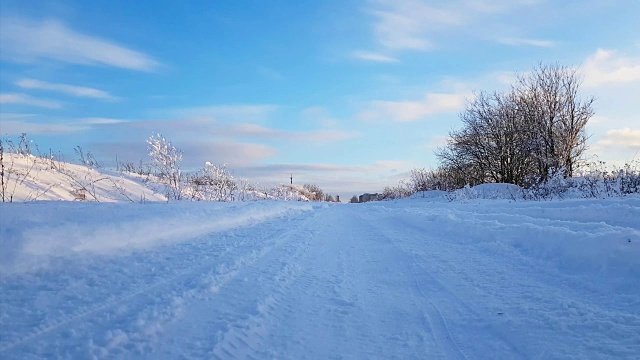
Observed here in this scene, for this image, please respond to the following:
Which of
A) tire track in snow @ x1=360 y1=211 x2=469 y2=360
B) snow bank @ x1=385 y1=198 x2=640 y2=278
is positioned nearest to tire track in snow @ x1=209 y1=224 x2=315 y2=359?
tire track in snow @ x1=360 y1=211 x2=469 y2=360

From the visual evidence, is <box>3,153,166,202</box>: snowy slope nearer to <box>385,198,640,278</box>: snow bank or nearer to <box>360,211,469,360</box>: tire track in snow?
<box>385,198,640,278</box>: snow bank

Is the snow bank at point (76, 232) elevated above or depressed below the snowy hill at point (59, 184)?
below

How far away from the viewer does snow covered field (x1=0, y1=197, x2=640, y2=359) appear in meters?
2.23

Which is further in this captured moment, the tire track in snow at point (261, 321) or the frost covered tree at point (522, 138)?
the frost covered tree at point (522, 138)

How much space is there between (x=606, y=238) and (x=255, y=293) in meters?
3.76

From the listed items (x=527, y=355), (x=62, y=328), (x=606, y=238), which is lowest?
(x=527, y=355)

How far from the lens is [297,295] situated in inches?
128

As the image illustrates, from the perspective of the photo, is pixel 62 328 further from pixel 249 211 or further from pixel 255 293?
pixel 249 211

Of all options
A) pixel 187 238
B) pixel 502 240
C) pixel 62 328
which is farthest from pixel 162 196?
pixel 62 328

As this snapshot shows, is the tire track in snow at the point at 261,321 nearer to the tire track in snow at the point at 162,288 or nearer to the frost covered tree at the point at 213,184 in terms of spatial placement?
the tire track in snow at the point at 162,288

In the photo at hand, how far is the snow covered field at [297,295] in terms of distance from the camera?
2232 mm

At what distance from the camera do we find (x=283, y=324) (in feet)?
8.55

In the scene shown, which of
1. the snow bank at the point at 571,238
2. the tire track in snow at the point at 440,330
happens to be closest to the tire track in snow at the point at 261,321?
the tire track in snow at the point at 440,330

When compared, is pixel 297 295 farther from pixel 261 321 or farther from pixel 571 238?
pixel 571 238
